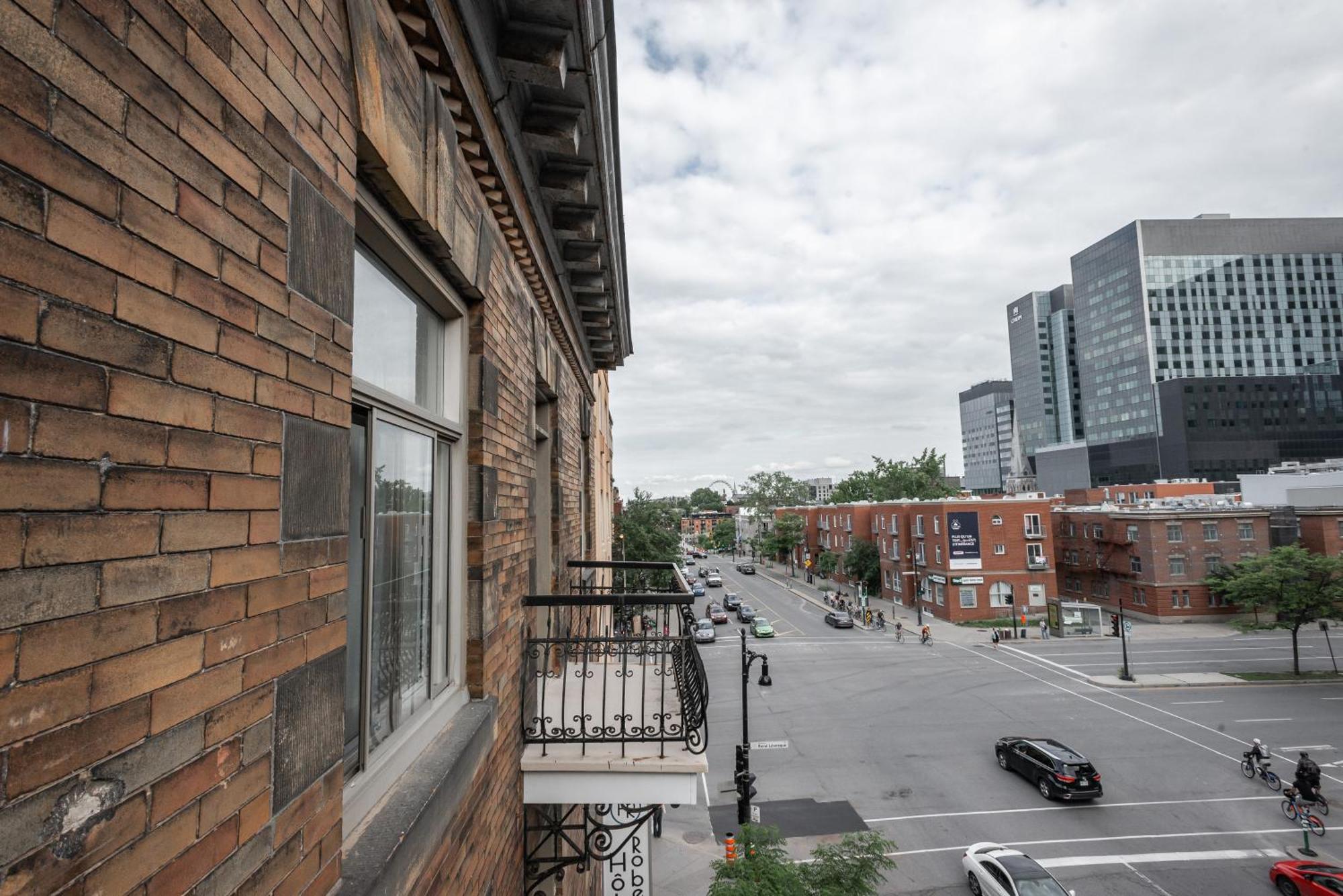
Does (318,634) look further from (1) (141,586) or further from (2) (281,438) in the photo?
(1) (141,586)

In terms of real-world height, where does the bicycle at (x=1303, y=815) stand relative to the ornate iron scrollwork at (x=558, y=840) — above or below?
below

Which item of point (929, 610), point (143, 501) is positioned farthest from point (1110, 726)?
point (143, 501)

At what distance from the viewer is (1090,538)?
143ft

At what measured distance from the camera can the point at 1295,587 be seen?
2714 cm

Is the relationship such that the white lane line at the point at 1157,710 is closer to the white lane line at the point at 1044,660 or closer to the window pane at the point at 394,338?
the white lane line at the point at 1044,660

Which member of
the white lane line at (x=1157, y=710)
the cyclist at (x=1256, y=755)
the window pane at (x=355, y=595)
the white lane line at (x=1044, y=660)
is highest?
the window pane at (x=355, y=595)

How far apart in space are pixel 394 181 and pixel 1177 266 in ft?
368

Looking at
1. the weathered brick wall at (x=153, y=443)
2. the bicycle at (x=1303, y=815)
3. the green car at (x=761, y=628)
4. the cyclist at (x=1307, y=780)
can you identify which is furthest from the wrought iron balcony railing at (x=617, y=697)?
the green car at (x=761, y=628)

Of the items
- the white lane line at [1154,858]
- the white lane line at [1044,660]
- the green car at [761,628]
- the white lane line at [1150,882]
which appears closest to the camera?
the white lane line at [1150,882]

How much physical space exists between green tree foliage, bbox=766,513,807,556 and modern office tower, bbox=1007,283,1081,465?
206 ft

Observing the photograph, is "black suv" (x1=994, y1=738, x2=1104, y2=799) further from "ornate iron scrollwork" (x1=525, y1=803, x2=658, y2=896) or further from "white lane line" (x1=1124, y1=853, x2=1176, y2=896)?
"ornate iron scrollwork" (x1=525, y1=803, x2=658, y2=896)

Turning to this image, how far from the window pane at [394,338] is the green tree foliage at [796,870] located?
19.6ft

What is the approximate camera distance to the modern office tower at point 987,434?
144125 mm

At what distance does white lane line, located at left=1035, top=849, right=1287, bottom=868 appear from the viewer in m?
12.2
